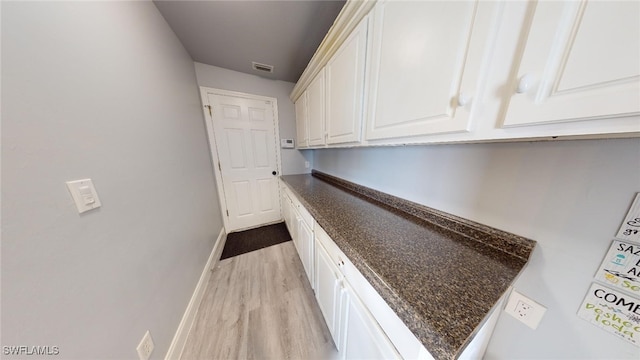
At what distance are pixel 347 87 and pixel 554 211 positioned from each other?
1.06 meters

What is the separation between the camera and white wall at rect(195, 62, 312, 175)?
A: 1.94 meters

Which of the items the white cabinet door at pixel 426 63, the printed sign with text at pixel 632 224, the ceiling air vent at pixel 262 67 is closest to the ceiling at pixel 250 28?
the ceiling air vent at pixel 262 67

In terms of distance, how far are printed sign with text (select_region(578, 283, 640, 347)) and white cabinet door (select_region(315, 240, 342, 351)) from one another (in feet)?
2.63

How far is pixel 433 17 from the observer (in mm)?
571

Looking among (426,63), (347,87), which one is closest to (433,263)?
(426,63)

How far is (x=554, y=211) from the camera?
55 cm

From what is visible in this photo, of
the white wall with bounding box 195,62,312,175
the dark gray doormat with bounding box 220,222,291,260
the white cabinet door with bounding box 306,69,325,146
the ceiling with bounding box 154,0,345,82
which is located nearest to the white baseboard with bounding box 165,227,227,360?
the dark gray doormat with bounding box 220,222,291,260

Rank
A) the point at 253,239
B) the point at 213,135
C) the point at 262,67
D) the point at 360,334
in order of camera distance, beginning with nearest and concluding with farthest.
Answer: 1. the point at 360,334
2. the point at 262,67
3. the point at 213,135
4. the point at 253,239

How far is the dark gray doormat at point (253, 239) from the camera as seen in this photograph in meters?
2.02

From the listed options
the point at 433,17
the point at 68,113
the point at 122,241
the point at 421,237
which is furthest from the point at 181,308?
the point at 433,17

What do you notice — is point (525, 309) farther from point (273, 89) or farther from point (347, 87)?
point (273, 89)

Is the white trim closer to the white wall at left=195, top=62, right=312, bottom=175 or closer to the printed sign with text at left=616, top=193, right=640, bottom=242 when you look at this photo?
the white wall at left=195, top=62, right=312, bottom=175

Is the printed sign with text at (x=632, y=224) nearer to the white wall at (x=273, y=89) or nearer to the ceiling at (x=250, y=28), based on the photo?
the ceiling at (x=250, y=28)

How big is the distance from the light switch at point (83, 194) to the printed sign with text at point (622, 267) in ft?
5.57
